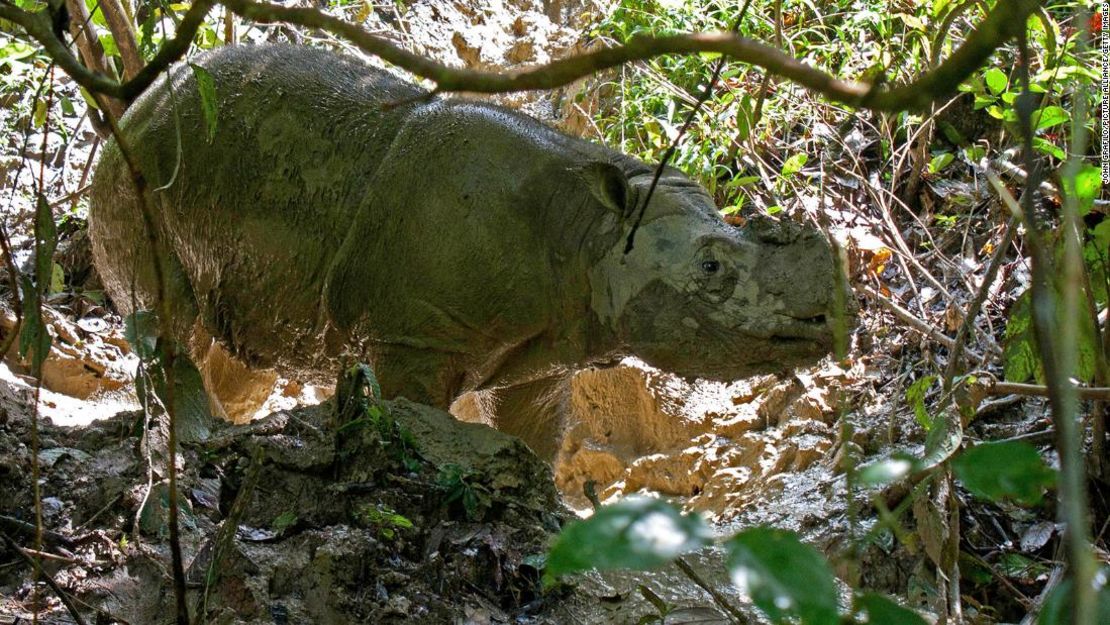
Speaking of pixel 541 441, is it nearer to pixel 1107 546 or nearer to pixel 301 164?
pixel 301 164

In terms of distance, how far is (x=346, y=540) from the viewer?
300 cm

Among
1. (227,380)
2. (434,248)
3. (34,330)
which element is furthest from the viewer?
(227,380)

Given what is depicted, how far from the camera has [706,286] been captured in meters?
3.52

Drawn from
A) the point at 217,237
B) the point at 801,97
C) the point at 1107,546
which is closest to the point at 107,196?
the point at 217,237

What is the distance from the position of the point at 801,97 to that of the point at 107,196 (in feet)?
12.2

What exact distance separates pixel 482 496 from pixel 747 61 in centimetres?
223

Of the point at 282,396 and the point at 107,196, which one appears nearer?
the point at 107,196

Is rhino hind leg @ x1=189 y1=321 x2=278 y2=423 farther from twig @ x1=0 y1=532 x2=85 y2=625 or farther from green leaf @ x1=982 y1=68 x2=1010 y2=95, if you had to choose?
green leaf @ x1=982 y1=68 x2=1010 y2=95

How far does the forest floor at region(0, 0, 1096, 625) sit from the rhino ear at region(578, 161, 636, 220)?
0.87m

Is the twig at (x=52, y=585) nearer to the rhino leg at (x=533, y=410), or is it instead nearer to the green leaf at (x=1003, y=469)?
the green leaf at (x=1003, y=469)

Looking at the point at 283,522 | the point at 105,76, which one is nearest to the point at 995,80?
the point at 283,522

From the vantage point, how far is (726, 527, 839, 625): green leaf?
3.13 ft

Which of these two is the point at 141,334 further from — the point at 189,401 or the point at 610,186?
the point at 610,186

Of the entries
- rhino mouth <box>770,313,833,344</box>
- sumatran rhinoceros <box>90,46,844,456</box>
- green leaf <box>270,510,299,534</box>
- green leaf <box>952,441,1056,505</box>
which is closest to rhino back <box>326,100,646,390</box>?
sumatran rhinoceros <box>90,46,844,456</box>
